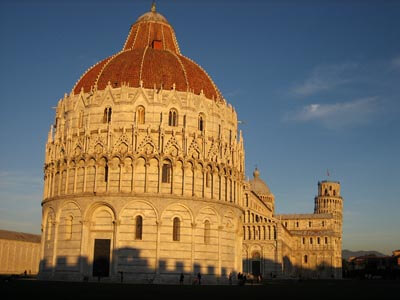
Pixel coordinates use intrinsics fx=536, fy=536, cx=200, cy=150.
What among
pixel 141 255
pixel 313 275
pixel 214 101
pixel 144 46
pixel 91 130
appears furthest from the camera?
pixel 313 275

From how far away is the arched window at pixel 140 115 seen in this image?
52.0m

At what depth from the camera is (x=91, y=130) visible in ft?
172

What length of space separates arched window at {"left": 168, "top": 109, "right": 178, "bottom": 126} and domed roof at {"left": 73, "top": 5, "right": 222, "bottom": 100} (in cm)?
275

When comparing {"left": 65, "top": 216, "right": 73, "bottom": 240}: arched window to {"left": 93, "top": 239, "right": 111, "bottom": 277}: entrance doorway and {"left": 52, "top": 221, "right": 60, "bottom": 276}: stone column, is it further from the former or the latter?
{"left": 93, "top": 239, "right": 111, "bottom": 277}: entrance doorway

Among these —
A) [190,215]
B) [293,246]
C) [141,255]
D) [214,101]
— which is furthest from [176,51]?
Answer: [293,246]

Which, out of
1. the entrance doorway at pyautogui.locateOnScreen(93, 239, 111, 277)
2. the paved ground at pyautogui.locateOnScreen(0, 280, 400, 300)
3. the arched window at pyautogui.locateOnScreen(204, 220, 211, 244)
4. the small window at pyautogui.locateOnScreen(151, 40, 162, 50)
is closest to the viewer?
the paved ground at pyautogui.locateOnScreen(0, 280, 400, 300)

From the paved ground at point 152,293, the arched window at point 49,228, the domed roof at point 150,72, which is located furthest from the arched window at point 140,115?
the paved ground at point 152,293

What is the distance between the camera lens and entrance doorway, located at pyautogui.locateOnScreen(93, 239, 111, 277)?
49000 mm

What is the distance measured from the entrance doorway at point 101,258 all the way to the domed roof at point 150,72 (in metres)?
15.6

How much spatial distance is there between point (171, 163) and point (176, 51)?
1942 centimetres

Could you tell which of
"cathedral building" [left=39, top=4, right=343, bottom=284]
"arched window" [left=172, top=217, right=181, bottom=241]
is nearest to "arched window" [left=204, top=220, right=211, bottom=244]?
"cathedral building" [left=39, top=4, right=343, bottom=284]

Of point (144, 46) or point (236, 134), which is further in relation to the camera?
point (144, 46)

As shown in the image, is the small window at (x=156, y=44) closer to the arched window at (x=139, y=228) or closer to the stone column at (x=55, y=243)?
the arched window at (x=139, y=228)

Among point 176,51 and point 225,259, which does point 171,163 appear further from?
point 176,51
